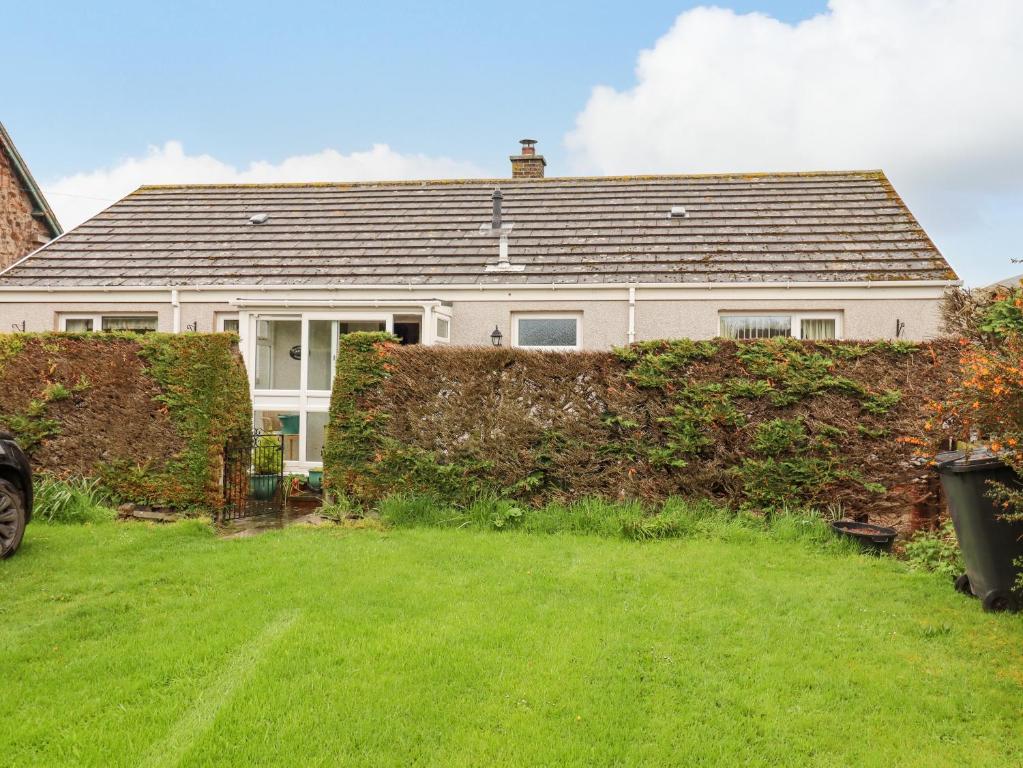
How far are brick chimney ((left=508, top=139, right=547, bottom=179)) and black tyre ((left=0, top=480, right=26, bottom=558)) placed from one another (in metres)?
14.6

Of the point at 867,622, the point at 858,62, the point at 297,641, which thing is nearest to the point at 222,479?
the point at 297,641

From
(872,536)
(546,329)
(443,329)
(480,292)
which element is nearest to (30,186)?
(443,329)

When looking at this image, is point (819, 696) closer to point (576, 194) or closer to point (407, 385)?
point (407, 385)

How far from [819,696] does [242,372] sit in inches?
306

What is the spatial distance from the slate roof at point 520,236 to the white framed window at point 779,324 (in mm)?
654

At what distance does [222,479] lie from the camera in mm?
9406

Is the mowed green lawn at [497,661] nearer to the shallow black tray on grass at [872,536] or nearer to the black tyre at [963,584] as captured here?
the black tyre at [963,584]

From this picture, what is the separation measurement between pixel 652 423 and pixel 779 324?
572 cm

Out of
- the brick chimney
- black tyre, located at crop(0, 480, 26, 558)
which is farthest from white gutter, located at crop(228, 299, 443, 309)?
the brick chimney

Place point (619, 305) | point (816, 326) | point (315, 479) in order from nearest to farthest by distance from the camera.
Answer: point (315, 479) < point (816, 326) < point (619, 305)

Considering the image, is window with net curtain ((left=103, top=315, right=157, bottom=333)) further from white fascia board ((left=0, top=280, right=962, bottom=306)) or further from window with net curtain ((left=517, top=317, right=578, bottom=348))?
window with net curtain ((left=517, top=317, right=578, bottom=348))

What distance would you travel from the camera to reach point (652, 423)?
8664 mm

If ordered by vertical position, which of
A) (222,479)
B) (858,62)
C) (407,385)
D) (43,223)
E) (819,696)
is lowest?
(819,696)

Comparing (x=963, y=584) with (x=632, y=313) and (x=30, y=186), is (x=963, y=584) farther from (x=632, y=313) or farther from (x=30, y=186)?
(x=30, y=186)
